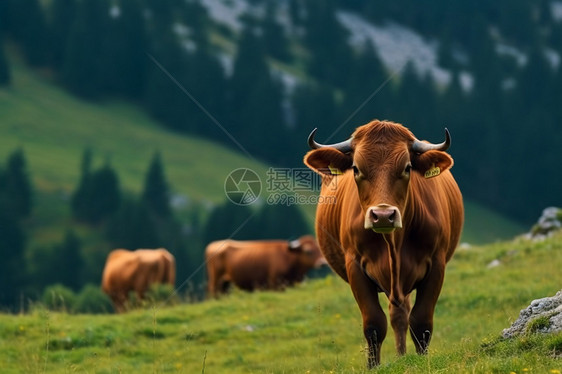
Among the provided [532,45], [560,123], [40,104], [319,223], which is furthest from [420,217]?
[532,45]

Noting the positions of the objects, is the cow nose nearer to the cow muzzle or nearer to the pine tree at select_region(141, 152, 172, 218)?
the cow muzzle

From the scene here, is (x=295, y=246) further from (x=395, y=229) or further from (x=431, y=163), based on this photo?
(x=395, y=229)

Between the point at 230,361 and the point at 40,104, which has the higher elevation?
the point at 40,104

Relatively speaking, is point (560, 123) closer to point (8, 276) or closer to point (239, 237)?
point (239, 237)

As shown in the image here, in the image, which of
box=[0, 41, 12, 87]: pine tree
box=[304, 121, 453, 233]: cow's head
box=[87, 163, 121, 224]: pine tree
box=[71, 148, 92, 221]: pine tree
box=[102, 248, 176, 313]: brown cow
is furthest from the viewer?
box=[0, 41, 12, 87]: pine tree

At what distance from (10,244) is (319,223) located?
8626 cm

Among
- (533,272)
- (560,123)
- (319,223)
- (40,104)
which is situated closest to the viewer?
(319,223)

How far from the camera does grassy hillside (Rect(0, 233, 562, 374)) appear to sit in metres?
12.1

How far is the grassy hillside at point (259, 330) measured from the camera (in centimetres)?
1212

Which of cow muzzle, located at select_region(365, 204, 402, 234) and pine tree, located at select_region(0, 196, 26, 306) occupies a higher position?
cow muzzle, located at select_region(365, 204, 402, 234)

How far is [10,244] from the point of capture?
303ft

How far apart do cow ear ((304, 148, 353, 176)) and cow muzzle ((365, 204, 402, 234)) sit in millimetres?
1260

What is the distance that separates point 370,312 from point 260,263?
2085 centimetres

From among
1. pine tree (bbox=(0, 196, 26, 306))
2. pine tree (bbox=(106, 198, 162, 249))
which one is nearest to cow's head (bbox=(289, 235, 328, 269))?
pine tree (bbox=(0, 196, 26, 306))
